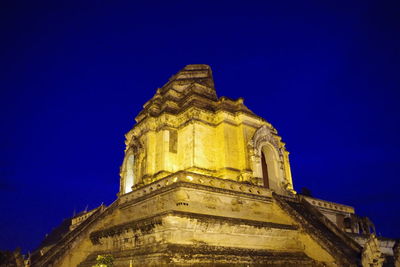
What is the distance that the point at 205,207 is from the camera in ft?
47.3

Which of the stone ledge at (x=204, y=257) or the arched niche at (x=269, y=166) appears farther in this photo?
the arched niche at (x=269, y=166)

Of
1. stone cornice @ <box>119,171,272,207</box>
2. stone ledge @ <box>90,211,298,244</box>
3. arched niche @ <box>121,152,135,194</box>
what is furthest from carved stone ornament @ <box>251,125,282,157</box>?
arched niche @ <box>121,152,135,194</box>

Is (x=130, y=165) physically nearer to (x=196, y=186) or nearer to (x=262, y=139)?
(x=262, y=139)

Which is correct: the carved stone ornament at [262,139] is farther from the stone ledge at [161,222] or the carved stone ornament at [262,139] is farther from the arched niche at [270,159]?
the stone ledge at [161,222]

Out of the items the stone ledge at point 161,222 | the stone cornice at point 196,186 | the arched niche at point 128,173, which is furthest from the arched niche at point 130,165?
the stone ledge at point 161,222

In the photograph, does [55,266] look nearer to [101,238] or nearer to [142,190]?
[101,238]

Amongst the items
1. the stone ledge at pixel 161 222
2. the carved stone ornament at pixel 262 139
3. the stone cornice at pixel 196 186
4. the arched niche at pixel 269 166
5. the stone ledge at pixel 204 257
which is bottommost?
the stone ledge at pixel 204 257

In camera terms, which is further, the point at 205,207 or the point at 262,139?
the point at 262,139

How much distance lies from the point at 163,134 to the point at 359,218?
54.2ft

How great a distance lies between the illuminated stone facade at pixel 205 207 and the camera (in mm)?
12945

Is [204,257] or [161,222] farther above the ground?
[161,222]

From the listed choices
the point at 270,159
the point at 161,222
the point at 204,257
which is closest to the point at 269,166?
the point at 270,159

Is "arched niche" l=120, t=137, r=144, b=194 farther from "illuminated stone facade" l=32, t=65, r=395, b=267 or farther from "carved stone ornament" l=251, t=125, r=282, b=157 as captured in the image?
"carved stone ornament" l=251, t=125, r=282, b=157

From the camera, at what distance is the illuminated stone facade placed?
12.9 meters
